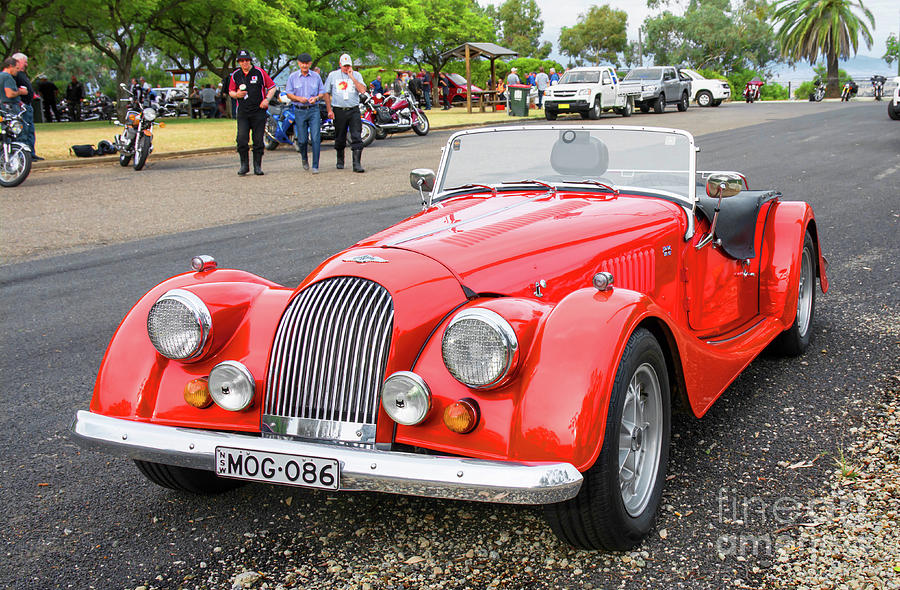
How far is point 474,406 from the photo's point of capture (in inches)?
101

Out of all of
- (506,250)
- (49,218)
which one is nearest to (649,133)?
(506,250)

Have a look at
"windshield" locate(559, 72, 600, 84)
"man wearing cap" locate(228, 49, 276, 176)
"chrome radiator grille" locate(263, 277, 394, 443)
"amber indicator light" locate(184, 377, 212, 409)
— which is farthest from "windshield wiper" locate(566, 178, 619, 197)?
"windshield" locate(559, 72, 600, 84)

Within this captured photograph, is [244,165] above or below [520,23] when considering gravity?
below

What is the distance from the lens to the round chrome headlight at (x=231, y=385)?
113 inches

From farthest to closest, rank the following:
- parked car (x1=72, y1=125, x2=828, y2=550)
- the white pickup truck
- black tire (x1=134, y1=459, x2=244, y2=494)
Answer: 1. the white pickup truck
2. black tire (x1=134, y1=459, x2=244, y2=494)
3. parked car (x1=72, y1=125, x2=828, y2=550)

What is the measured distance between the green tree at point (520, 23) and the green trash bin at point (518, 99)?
58189 mm

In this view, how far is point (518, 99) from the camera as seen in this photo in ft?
97.8

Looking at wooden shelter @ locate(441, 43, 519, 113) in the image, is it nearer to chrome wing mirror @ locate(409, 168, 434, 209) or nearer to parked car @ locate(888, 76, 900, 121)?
parked car @ locate(888, 76, 900, 121)

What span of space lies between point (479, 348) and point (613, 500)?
0.65 metres

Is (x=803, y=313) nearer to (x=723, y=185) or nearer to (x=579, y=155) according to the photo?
(x=723, y=185)

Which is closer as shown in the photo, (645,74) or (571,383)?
(571,383)

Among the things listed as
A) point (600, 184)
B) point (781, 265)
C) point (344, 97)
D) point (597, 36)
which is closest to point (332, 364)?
point (600, 184)

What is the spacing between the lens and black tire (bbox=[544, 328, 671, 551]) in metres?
2.54

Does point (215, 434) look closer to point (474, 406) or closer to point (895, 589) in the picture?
point (474, 406)
